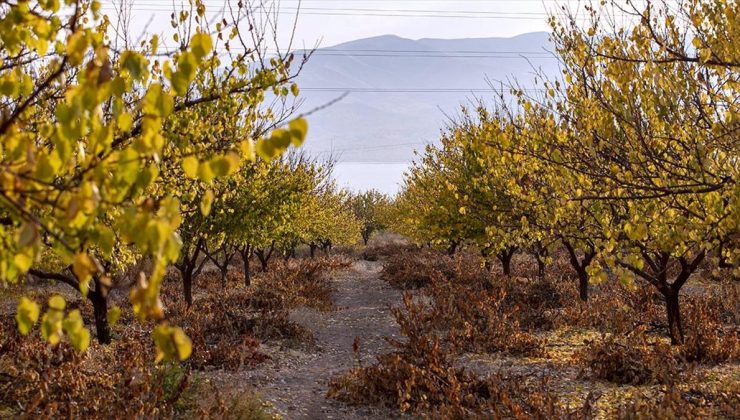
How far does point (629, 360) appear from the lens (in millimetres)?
7551

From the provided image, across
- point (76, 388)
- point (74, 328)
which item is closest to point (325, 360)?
point (76, 388)

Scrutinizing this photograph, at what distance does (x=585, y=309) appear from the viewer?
12477mm

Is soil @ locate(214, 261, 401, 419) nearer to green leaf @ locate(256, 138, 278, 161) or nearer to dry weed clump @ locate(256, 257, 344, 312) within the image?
dry weed clump @ locate(256, 257, 344, 312)

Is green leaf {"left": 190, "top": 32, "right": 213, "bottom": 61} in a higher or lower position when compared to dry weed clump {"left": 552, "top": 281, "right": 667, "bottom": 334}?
higher

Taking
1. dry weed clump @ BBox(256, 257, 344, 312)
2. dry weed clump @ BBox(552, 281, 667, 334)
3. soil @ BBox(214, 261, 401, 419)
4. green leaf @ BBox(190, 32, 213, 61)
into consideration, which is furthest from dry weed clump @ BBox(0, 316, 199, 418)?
dry weed clump @ BBox(552, 281, 667, 334)

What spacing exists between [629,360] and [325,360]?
5336 millimetres

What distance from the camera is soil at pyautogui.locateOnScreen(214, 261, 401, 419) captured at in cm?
730

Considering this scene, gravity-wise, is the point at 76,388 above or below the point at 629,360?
above

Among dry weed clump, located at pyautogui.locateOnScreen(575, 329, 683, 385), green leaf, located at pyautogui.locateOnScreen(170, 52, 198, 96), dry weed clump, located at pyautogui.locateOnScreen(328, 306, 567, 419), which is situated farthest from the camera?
dry weed clump, located at pyautogui.locateOnScreen(575, 329, 683, 385)

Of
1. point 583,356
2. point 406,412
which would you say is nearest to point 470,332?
point 583,356

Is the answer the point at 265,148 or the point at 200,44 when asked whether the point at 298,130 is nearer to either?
the point at 265,148

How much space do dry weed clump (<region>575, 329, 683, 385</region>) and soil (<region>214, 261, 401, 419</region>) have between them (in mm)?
3034

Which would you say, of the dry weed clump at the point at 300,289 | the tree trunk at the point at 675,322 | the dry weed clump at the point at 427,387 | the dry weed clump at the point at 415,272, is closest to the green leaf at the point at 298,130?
the dry weed clump at the point at 427,387

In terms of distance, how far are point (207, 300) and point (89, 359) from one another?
5.95 m
